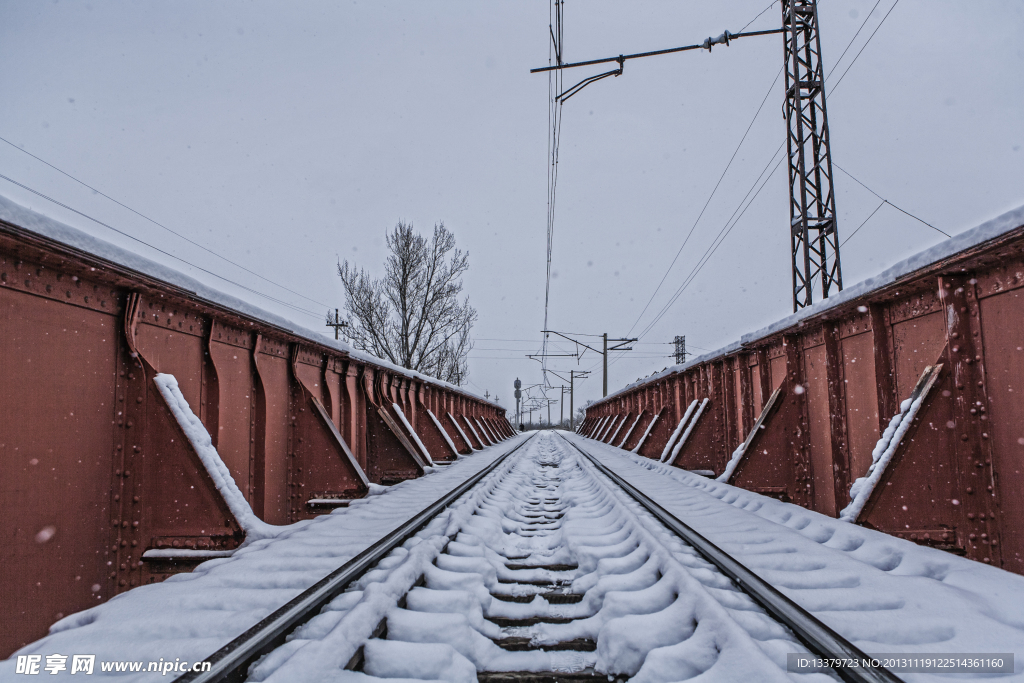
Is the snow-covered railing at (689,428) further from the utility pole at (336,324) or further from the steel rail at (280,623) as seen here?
the utility pole at (336,324)

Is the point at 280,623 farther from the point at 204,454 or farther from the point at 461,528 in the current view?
the point at 461,528

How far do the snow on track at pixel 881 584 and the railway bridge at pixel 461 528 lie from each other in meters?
0.02

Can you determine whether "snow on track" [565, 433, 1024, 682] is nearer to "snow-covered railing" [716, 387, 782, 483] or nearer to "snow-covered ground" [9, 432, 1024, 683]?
"snow-covered ground" [9, 432, 1024, 683]

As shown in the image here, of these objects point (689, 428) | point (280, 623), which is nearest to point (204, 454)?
point (280, 623)

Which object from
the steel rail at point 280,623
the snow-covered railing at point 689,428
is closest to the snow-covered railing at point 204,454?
the steel rail at point 280,623

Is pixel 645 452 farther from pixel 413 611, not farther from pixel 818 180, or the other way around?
pixel 413 611

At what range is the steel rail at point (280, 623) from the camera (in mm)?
1927

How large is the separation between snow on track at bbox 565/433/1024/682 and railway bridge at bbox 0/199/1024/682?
0.02 m

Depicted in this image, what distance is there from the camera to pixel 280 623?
7.52 feet

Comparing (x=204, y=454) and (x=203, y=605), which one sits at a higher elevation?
(x=204, y=454)

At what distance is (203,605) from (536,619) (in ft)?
5.53

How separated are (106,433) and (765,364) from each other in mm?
6837

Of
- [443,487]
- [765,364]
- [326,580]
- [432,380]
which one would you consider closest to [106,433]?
[326,580]

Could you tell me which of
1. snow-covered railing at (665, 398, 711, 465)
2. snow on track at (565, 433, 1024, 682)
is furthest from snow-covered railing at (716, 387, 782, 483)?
snow-covered railing at (665, 398, 711, 465)
